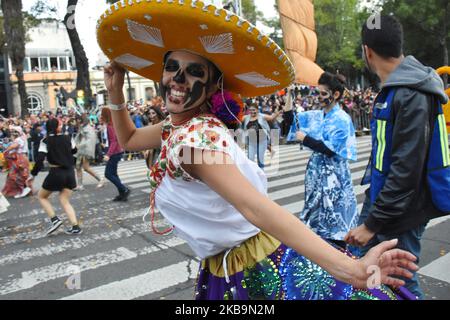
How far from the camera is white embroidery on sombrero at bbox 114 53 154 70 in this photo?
2.07 metres

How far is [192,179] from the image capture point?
1.64 meters

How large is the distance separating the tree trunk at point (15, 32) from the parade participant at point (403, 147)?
18518 mm

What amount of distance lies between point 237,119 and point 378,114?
80 centimetres

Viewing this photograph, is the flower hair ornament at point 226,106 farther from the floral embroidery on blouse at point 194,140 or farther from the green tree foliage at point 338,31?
the green tree foliage at point 338,31

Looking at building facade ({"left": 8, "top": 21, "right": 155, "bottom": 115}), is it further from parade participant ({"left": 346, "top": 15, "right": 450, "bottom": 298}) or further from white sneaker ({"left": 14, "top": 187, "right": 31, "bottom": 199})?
parade participant ({"left": 346, "top": 15, "right": 450, "bottom": 298})

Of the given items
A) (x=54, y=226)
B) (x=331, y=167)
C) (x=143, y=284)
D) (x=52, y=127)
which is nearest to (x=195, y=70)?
(x=331, y=167)

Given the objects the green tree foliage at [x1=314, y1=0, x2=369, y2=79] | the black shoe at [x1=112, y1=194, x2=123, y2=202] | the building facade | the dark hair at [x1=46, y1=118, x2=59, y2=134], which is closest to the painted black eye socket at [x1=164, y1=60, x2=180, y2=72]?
the dark hair at [x1=46, y1=118, x2=59, y2=134]

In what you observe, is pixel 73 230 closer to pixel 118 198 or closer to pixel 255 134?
pixel 118 198

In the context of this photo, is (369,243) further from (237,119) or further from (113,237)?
(113,237)

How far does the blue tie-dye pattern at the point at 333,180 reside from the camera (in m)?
4.00

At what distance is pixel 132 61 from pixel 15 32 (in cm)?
1891

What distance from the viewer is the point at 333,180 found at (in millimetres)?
4055
